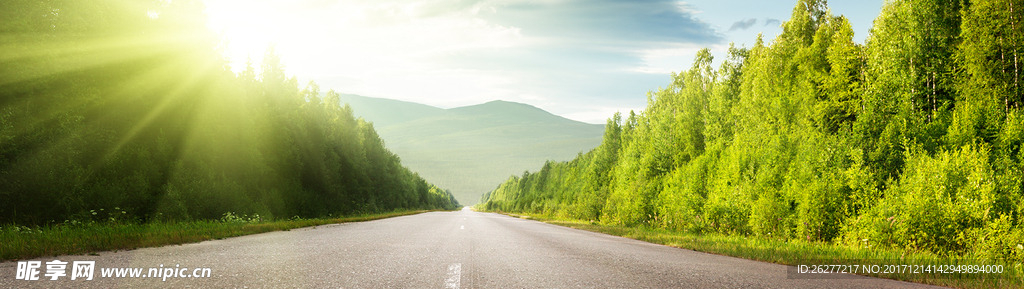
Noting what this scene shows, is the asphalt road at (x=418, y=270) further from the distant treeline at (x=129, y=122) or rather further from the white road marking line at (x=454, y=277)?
the distant treeline at (x=129, y=122)

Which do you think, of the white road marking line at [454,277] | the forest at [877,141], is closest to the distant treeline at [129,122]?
the white road marking line at [454,277]

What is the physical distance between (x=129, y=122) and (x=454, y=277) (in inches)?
723

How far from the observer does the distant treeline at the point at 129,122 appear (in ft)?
42.0

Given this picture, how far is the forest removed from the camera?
12.8 meters

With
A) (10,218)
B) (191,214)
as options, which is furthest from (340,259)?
(191,214)

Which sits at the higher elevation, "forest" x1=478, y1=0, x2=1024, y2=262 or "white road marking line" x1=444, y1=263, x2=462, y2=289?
"forest" x1=478, y1=0, x2=1024, y2=262

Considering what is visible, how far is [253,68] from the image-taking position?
3150 centimetres

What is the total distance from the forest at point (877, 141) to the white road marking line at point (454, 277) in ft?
40.3

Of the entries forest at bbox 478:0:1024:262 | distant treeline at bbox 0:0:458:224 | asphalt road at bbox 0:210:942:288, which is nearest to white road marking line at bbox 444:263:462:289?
asphalt road at bbox 0:210:942:288

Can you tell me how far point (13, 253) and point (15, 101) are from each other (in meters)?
9.58

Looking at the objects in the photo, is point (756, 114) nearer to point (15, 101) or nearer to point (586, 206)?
point (586, 206)

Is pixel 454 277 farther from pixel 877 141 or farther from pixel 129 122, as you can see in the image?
pixel 877 141

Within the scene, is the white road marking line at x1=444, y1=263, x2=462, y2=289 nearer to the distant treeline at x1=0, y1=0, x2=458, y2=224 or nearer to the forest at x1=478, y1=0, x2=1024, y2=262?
the forest at x1=478, y1=0, x2=1024, y2=262

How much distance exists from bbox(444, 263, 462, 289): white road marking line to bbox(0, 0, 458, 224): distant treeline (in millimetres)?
13344
